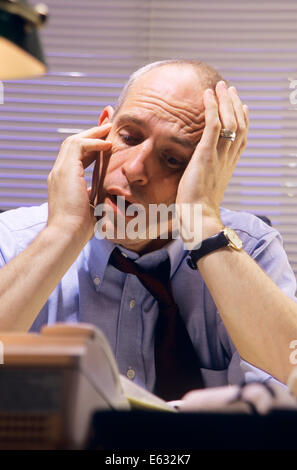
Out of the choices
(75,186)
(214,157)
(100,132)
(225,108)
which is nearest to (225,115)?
(225,108)

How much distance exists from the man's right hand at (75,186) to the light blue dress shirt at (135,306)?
154 millimetres

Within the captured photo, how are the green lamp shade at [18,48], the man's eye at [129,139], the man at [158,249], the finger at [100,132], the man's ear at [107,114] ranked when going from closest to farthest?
the green lamp shade at [18,48]
the man at [158,249]
the man's eye at [129,139]
the finger at [100,132]
the man's ear at [107,114]

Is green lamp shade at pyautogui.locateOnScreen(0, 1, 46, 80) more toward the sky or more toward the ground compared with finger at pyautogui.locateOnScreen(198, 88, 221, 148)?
more toward the sky

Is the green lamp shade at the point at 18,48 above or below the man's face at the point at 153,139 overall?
above

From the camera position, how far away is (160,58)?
11.7ft

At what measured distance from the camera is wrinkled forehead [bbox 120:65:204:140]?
1.85m

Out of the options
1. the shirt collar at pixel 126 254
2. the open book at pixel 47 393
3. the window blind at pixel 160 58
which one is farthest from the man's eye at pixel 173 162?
the window blind at pixel 160 58

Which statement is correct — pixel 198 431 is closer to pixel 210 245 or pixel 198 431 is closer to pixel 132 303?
pixel 210 245

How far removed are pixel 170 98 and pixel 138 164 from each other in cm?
29

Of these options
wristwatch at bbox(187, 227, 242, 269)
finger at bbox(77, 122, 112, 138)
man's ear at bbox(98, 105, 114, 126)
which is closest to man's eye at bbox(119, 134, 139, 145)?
finger at bbox(77, 122, 112, 138)

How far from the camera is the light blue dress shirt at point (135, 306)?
1854 mm

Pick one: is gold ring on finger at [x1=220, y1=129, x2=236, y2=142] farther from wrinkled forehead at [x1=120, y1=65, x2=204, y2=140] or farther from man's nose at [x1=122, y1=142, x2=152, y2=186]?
man's nose at [x1=122, y1=142, x2=152, y2=186]

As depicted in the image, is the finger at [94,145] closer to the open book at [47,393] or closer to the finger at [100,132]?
the finger at [100,132]

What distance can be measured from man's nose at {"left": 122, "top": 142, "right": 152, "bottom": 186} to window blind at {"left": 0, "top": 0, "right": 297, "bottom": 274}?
1787 mm
